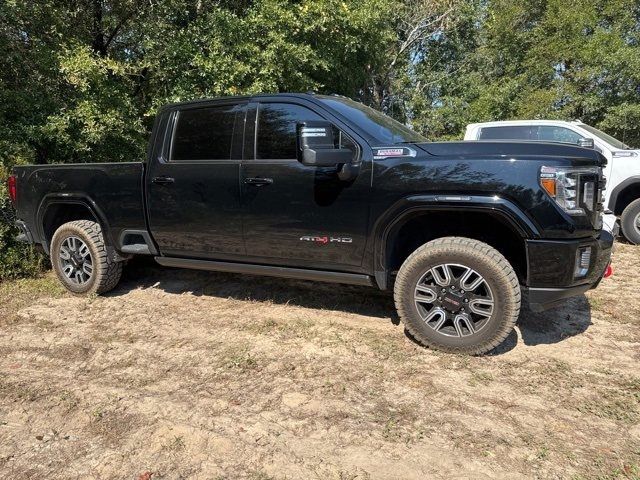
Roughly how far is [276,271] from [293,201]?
0.68 m

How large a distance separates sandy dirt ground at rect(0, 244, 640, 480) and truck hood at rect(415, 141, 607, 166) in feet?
4.90

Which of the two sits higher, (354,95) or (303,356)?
(354,95)

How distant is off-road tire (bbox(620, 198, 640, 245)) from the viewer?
25.0 ft

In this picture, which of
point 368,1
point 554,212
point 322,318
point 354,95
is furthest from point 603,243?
point 354,95

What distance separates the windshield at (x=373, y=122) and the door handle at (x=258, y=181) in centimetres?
80

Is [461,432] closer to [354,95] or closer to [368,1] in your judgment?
[368,1]

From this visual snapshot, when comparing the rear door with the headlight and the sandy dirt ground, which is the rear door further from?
the headlight

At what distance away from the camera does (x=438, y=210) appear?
362 cm

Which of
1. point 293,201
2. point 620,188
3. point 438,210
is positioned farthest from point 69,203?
point 620,188

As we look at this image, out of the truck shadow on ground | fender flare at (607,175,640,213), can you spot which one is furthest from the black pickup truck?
fender flare at (607,175,640,213)

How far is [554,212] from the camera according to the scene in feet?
10.8

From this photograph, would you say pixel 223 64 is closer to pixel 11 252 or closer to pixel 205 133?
pixel 11 252

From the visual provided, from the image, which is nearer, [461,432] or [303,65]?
[461,432]

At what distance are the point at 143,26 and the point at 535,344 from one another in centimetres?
870
